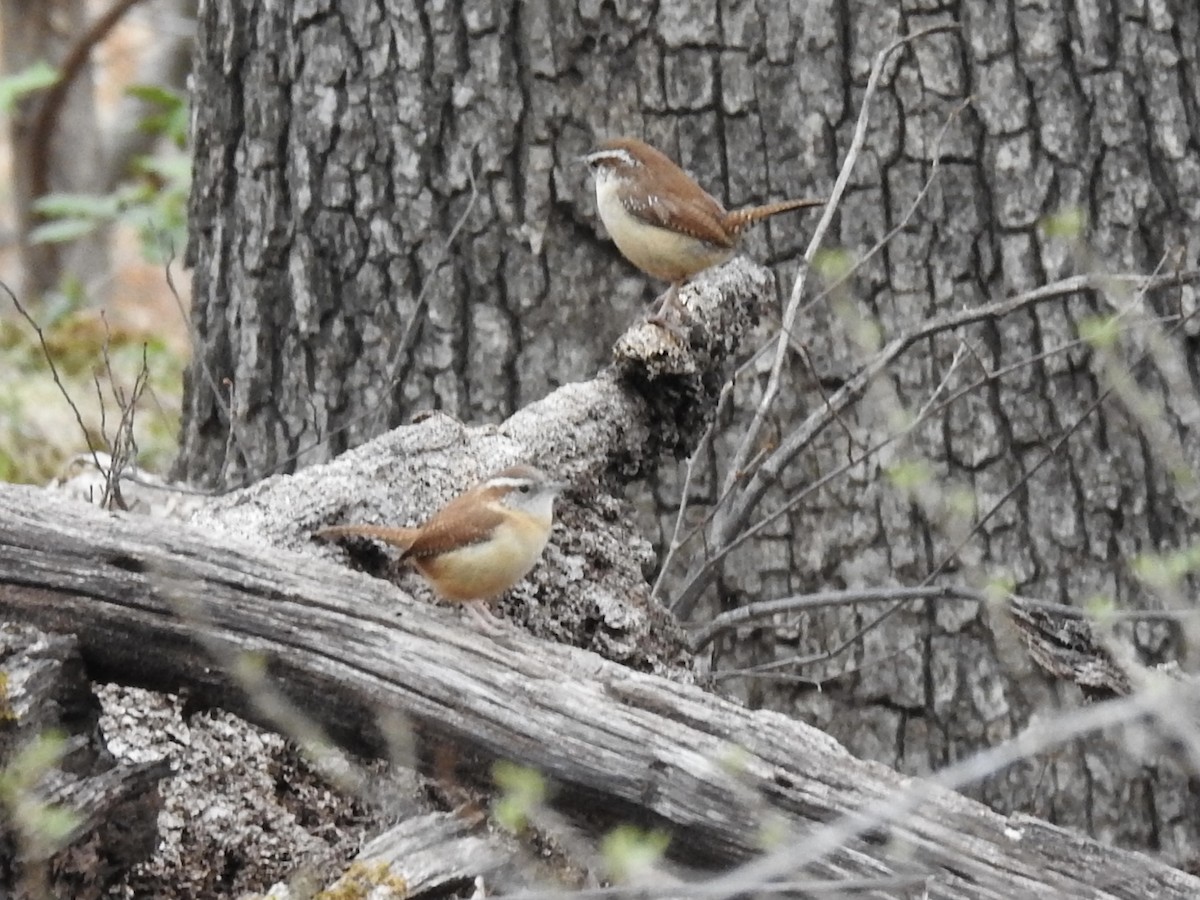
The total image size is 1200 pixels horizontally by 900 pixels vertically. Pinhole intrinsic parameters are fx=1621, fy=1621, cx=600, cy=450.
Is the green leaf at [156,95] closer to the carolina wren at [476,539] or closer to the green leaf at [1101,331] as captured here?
the green leaf at [1101,331]

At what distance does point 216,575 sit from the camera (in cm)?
314

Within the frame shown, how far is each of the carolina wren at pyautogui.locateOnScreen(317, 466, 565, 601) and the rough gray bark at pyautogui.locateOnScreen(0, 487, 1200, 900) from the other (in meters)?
0.21

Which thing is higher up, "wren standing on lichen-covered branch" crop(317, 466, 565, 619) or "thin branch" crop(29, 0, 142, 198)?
"thin branch" crop(29, 0, 142, 198)

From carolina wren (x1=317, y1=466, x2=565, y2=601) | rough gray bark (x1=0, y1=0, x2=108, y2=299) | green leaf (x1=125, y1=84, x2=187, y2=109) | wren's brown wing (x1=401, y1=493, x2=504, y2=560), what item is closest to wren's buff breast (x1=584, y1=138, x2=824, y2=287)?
carolina wren (x1=317, y1=466, x2=565, y2=601)

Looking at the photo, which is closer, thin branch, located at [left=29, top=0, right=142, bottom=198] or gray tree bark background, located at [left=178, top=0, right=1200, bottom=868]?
gray tree bark background, located at [left=178, top=0, right=1200, bottom=868]

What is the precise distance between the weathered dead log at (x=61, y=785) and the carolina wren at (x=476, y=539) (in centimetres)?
73

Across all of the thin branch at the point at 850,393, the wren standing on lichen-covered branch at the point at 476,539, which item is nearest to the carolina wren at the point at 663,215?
the thin branch at the point at 850,393

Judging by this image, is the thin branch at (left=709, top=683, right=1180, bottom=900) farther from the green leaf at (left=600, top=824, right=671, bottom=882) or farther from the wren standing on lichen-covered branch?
the wren standing on lichen-covered branch

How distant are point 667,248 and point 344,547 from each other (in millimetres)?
1360

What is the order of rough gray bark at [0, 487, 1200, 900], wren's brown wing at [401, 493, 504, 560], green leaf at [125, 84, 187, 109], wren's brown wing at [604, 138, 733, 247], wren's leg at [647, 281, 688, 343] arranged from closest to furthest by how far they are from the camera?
rough gray bark at [0, 487, 1200, 900] → wren's brown wing at [401, 493, 504, 560] → wren's leg at [647, 281, 688, 343] → wren's brown wing at [604, 138, 733, 247] → green leaf at [125, 84, 187, 109]

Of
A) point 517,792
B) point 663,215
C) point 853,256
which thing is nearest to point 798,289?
point 663,215

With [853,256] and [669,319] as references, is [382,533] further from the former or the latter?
[853,256]

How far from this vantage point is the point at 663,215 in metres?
4.46

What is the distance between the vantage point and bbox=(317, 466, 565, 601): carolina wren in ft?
11.2
